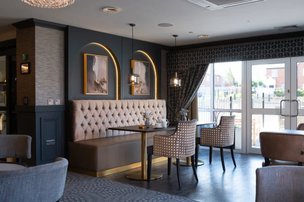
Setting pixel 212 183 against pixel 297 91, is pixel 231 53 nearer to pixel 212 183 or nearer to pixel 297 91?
pixel 297 91

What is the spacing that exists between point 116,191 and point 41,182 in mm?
2385

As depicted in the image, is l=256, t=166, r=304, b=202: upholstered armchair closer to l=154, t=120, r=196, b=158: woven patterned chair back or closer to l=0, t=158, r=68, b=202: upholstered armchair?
l=0, t=158, r=68, b=202: upholstered armchair

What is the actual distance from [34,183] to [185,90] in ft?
19.7

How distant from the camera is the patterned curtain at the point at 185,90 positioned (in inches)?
297

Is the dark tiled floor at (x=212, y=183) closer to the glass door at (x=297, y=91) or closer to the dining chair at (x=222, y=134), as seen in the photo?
the dining chair at (x=222, y=134)

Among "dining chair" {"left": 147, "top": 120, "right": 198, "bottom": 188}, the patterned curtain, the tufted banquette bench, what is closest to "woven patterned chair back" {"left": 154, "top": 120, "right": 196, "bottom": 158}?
"dining chair" {"left": 147, "top": 120, "right": 198, "bottom": 188}

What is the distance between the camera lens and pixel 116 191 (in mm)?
4254

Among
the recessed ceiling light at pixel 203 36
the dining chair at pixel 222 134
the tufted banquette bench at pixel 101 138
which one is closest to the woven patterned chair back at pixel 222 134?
the dining chair at pixel 222 134

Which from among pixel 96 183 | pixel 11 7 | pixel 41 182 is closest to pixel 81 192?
pixel 96 183

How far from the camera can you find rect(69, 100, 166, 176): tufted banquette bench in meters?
5.11

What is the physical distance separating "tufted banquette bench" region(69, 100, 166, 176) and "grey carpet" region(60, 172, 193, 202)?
436 mm

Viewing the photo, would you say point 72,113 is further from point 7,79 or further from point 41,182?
point 41,182

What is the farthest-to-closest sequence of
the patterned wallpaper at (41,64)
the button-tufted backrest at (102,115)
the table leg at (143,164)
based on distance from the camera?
the button-tufted backrest at (102,115) → the patterned wallpaper at (41,64) → the table leg at (143,164)

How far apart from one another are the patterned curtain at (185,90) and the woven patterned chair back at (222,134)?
195cm
